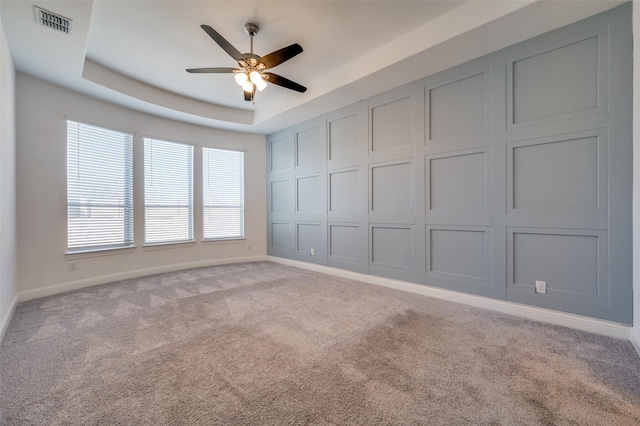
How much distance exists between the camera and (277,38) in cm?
306

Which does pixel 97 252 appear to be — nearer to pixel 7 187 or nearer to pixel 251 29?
pixel 7 187

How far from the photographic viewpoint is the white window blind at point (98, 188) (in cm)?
384

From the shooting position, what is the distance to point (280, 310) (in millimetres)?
2955

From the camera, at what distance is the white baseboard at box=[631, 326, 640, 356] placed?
206cm

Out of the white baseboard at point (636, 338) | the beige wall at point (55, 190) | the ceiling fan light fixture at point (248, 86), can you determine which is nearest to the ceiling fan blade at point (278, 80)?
the ceiling fan light fixture at point (248, 86)

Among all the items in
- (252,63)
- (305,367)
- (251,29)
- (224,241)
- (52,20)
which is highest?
(251,29)

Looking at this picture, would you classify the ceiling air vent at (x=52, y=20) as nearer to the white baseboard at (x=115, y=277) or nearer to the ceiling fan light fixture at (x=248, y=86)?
the ceiling fan light fixture at (x=248, y=86)

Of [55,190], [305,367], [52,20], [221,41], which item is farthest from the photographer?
[55,190]

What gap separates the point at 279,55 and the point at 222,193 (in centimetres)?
360

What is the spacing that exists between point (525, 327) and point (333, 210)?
→ 3008 millimetres

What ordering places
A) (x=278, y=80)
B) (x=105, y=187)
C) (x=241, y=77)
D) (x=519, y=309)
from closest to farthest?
(x=519, y=309)
(x=241, y=77)
(x=278, y=80)
(x=105, y=187)

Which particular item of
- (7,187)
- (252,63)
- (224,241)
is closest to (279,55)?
(252,63)

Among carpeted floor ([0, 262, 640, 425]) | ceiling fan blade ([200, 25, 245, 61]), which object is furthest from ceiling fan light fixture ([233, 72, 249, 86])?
carpeted floor ([0, 262, 640, 425])

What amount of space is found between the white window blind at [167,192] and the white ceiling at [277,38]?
0.94 meters
